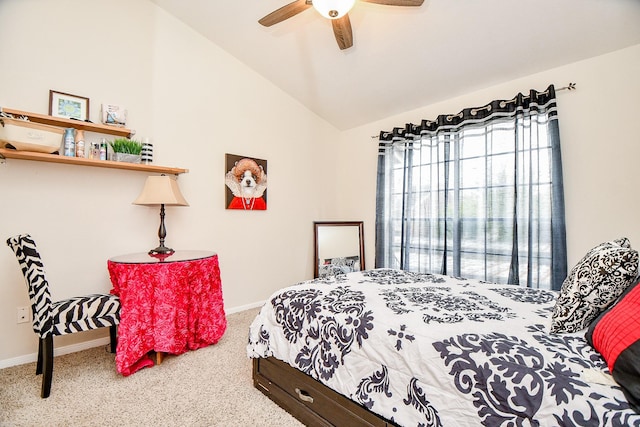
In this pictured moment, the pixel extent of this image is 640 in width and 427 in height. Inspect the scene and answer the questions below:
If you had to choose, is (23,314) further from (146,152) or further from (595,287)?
(595,287)

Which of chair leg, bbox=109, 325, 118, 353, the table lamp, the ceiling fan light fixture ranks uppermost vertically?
the ceiling fan light fixture

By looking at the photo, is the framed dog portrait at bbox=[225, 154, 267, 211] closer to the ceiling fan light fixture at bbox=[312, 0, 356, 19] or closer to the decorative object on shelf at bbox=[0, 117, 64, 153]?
the decorative object on shelf at bbox=[0, 117, 64, 153]

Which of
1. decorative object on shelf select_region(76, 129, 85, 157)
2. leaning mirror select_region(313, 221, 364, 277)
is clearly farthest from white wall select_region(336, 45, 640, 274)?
decorative object on shelf select_region(76, 129, 85, 157)

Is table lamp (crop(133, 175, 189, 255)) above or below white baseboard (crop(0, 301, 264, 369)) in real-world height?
above

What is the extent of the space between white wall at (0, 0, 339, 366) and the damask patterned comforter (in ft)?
5.50

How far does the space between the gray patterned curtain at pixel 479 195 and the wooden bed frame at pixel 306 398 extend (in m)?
2.13

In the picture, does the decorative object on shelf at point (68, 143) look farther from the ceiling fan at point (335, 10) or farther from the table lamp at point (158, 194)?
the ceiling fan at point (335, 10)

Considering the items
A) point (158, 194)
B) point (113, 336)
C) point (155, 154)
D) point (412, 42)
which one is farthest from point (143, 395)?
point (412, 42)

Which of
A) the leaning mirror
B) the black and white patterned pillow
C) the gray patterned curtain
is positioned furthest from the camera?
the leaning mirror

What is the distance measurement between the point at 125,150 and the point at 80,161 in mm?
334

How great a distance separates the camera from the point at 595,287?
1.13 m

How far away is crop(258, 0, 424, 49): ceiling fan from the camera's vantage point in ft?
5.64

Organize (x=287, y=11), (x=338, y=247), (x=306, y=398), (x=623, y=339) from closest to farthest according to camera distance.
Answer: (x=623, y=339) → (x=306, y=398) → (x=287, y=11) → (x=338, y=247)

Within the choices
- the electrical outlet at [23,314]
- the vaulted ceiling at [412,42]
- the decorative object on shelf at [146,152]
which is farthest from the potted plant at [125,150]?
the vaulted ceiling at [412,42]
